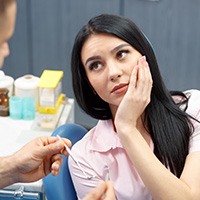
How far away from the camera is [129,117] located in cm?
157

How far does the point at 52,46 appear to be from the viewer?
10.8 feet

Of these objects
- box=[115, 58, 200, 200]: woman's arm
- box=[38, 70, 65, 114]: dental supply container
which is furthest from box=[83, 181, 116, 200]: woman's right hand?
box=[38, 70, 65, 114]: dental supply container

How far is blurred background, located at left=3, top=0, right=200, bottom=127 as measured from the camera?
310 centimetres

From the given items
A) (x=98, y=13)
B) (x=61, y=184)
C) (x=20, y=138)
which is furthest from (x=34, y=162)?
(x=98, y=13)

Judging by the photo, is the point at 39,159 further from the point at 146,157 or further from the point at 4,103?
the point at 4,103

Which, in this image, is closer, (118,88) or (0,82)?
(118,88)

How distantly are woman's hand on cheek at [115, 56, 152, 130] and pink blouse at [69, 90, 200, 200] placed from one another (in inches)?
6.2

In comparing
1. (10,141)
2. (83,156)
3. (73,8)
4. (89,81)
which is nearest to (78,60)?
(89,81)

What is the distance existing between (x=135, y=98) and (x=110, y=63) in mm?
168

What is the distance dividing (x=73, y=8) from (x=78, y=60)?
151 centimetres

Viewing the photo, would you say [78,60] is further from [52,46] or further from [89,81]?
[52,46]

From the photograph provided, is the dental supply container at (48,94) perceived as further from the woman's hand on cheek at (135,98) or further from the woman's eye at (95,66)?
the woman's hand on cheek at (135,98)

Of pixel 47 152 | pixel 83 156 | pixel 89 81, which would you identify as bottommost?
pixel 83 156

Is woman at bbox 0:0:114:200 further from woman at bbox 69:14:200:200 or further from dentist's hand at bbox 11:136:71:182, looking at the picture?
woman at bbox 69:14:200:200
